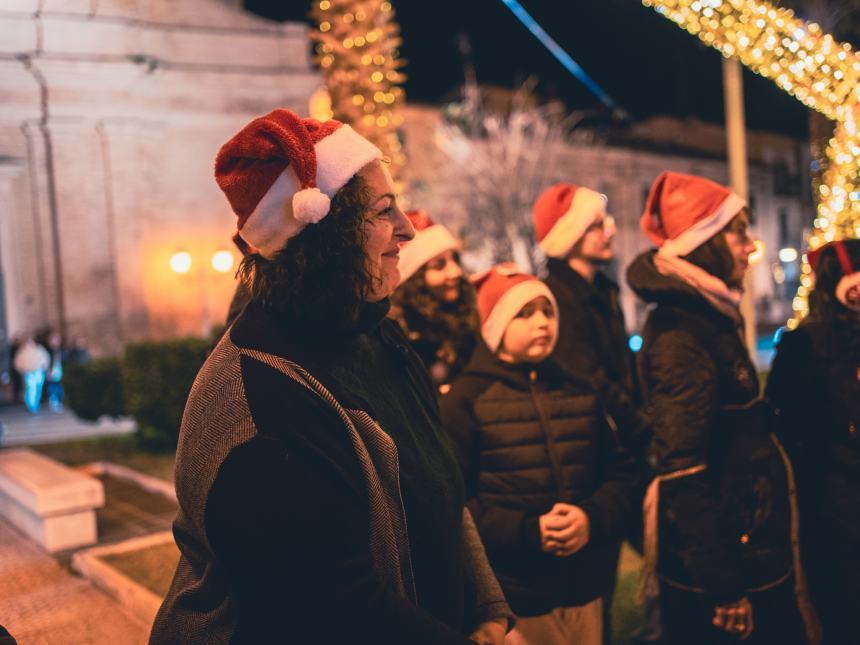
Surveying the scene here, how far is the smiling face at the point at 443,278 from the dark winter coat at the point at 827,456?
1.66 metres

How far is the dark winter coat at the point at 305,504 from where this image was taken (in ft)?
4.97

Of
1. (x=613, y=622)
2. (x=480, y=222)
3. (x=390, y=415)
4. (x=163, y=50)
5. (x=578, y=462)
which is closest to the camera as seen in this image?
(x=390, y=415)

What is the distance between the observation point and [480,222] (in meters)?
28.4

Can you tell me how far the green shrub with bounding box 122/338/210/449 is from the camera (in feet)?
36.3

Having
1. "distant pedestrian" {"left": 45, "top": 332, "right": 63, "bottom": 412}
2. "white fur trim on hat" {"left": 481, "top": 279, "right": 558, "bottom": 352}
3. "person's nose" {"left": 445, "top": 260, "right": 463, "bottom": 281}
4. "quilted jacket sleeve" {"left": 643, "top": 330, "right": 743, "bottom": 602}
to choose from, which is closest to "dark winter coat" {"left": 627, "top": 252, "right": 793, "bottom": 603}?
"quilted jacket sleeve" {"left": 643, "top": 330, "right": 743, "bottom": 602}

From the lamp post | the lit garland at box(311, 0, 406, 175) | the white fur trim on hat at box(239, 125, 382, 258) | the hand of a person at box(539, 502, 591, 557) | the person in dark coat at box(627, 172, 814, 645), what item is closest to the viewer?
the white fur trim on hat at box(239, 125, 382, 258)

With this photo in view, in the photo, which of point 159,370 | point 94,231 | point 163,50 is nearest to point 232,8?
point 163,50

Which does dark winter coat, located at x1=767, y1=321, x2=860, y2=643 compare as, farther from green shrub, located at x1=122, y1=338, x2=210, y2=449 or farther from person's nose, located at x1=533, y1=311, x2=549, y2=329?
green shrub, located at x1=122, y1=338, x2=210, y2=449

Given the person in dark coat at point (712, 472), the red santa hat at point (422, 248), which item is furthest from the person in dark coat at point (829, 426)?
the red santa hat at point (422, 248)

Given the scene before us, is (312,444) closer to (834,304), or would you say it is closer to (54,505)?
(834,304)

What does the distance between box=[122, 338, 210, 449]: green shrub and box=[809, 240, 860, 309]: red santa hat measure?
8.86 meters

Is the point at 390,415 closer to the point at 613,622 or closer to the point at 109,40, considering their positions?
the point at 613,622

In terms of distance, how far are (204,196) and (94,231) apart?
317 cm

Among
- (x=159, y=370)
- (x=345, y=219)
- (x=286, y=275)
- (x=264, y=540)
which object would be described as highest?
(x=345, y=219)
